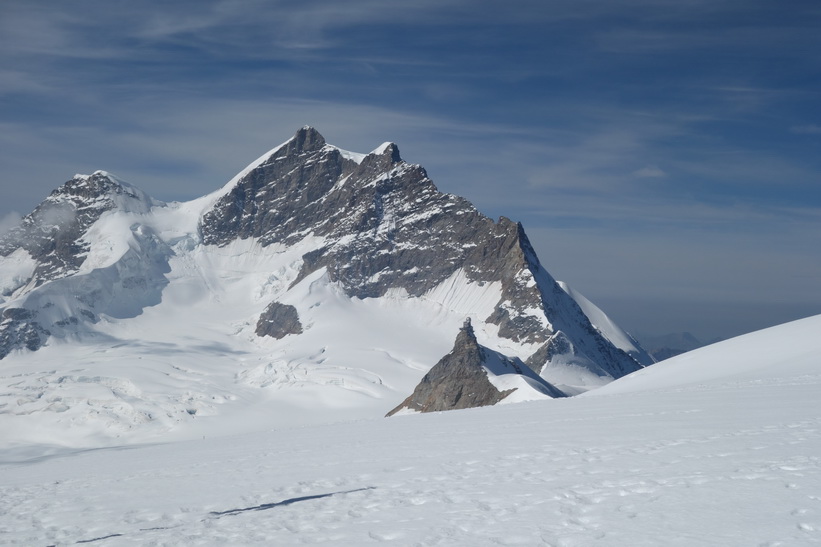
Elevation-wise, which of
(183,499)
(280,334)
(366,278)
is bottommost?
(183,499)

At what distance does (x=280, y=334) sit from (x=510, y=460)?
16052 cm

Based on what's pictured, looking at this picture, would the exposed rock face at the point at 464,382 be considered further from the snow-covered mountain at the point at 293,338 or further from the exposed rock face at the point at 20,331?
the exposed rock face at the point at 20,331

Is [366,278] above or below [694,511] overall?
above

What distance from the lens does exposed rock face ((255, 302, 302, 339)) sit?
567 feet

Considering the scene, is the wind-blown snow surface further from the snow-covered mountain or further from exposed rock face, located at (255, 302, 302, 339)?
exposed rock face, located at (255, 302, 302, 339)

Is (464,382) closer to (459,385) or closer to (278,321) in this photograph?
(459,385)

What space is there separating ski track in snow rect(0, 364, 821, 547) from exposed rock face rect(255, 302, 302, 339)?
497 feet

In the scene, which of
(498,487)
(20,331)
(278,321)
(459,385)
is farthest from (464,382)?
(20,331)

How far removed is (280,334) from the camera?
173m

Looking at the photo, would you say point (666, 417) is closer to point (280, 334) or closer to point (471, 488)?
point (471, 488)

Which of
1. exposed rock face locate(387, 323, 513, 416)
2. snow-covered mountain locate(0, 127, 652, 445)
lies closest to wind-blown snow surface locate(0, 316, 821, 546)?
exposed rock face locate(387, 323, 513, 416)

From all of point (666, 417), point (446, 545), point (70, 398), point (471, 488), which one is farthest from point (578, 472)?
point (70, 398)

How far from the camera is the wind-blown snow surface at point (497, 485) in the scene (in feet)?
35.3

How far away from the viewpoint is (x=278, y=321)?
A: 175500 millimetres
